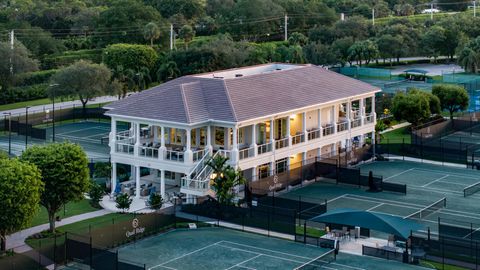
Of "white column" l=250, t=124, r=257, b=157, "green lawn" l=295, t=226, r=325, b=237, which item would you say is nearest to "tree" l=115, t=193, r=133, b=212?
"white column" l=250, t=124, r=257, b=157

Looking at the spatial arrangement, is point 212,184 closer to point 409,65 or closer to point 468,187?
point 468,187

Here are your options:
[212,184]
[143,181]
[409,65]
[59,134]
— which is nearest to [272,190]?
[212,184]

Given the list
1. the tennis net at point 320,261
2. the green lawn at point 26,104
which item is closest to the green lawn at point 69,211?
the tennis net at point 320,261

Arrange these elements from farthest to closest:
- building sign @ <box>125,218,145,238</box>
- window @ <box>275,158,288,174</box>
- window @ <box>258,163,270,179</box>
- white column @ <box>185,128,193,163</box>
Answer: window @ <box>275,158,288,174</box> < window @ <box>258,163,270,179</box> < white column @ <box>185,128,193,163</box> < building sign @ <box>125,218,145,238</box>

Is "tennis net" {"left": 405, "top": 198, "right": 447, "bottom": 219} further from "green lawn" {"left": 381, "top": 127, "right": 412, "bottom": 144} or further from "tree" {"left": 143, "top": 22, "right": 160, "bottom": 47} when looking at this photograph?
"tree" {"left": 143, "top": 22, "right": 160, "bottom": 47}

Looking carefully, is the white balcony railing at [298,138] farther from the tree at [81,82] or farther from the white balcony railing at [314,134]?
the tree at [81,82]

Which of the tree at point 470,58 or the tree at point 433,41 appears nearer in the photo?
the tree at point 470,58

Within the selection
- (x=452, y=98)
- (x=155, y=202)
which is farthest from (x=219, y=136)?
(x=452, y=98)

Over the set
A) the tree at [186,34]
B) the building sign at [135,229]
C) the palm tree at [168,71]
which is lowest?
the building sign at [135,229]

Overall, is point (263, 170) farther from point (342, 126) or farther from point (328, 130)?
point (342, 126)
